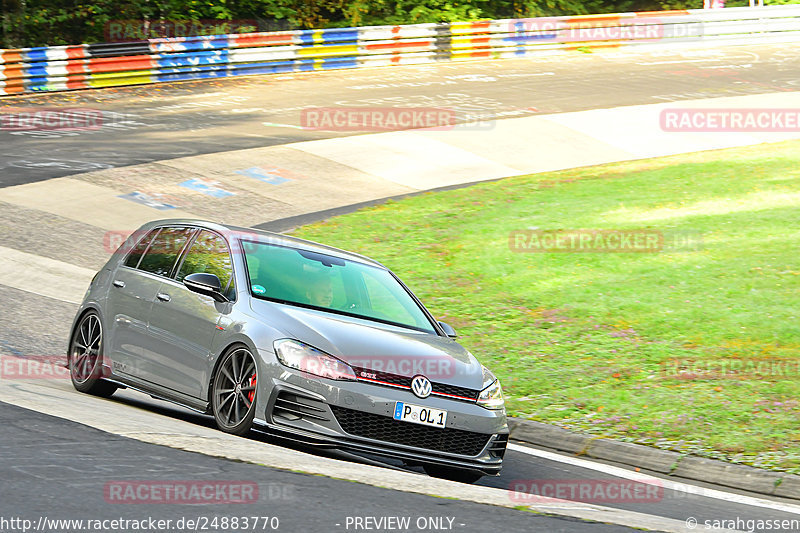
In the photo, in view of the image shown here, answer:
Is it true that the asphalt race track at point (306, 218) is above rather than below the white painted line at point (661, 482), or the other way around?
above

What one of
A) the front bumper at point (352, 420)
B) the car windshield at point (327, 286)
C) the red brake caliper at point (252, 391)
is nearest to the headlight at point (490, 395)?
the front bumper at point (352, 420)

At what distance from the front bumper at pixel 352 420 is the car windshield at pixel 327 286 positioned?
1005mm

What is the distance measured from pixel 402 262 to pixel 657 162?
9.11 meters

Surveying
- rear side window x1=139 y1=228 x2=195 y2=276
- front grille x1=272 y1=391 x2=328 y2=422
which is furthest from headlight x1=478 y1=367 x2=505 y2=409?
rear side window x1=139 y1=228 x2=195 y2=276

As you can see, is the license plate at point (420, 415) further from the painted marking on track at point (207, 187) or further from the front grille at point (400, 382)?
the painted marking on track at point (207, 187)

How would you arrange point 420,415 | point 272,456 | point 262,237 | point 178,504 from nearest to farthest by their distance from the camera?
point 178,504 < point 272,456 < point 420,415 < point 262,237

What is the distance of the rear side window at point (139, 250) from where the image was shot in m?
9.25

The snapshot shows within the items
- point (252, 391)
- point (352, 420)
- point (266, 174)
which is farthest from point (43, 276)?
point (352, 420)

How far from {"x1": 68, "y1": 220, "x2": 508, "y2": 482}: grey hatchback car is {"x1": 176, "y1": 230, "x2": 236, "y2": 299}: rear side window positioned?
0.04 ft

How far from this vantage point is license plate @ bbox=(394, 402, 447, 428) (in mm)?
7281

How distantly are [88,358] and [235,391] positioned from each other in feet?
7.32

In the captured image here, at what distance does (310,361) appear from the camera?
732 cm

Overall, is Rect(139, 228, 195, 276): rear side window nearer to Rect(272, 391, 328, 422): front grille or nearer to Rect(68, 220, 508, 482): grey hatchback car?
Rect(68, 220, 508, 482): grey hatchback car

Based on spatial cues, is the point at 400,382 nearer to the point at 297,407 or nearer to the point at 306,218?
the point at 297,407
